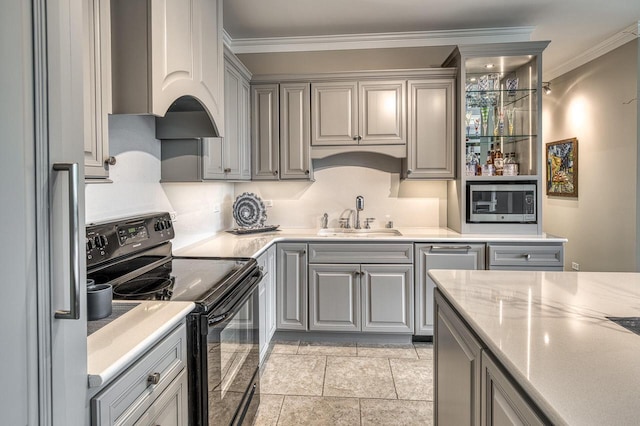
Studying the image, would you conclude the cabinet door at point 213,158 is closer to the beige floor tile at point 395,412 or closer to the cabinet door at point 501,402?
the beige floor tile at point 395,412

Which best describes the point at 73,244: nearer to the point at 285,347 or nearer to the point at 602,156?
the point at 285,347

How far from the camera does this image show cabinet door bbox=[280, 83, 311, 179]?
3.45m

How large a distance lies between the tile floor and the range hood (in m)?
1.65

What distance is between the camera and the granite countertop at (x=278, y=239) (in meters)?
2.56

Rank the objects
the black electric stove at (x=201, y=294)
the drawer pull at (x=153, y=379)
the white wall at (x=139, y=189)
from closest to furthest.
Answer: the drawer pull at (x=153, y=379) → the black electric stove at (x=201, y=294) → the white wall at (x=139, y=189)

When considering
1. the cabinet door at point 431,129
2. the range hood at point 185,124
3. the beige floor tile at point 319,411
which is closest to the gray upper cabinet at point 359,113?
the cabinet door at point 431,129

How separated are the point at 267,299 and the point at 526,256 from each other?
2043 millimetres

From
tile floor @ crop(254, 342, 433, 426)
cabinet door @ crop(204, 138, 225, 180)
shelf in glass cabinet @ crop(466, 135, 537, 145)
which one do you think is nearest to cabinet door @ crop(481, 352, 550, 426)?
tile floor @ crop(254, 342, 433, 426)

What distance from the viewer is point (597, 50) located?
3.83 m

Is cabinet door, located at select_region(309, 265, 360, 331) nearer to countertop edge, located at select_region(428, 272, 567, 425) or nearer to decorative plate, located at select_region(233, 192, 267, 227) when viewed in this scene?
decorative plate, located at select_region(233, 192, 267, 227)

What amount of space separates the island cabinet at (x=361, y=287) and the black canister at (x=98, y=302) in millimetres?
2117

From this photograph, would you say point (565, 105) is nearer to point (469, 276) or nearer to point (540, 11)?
point (540, 11)

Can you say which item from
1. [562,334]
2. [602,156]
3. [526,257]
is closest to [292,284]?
[526,257]

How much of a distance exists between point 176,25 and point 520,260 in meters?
2.84
